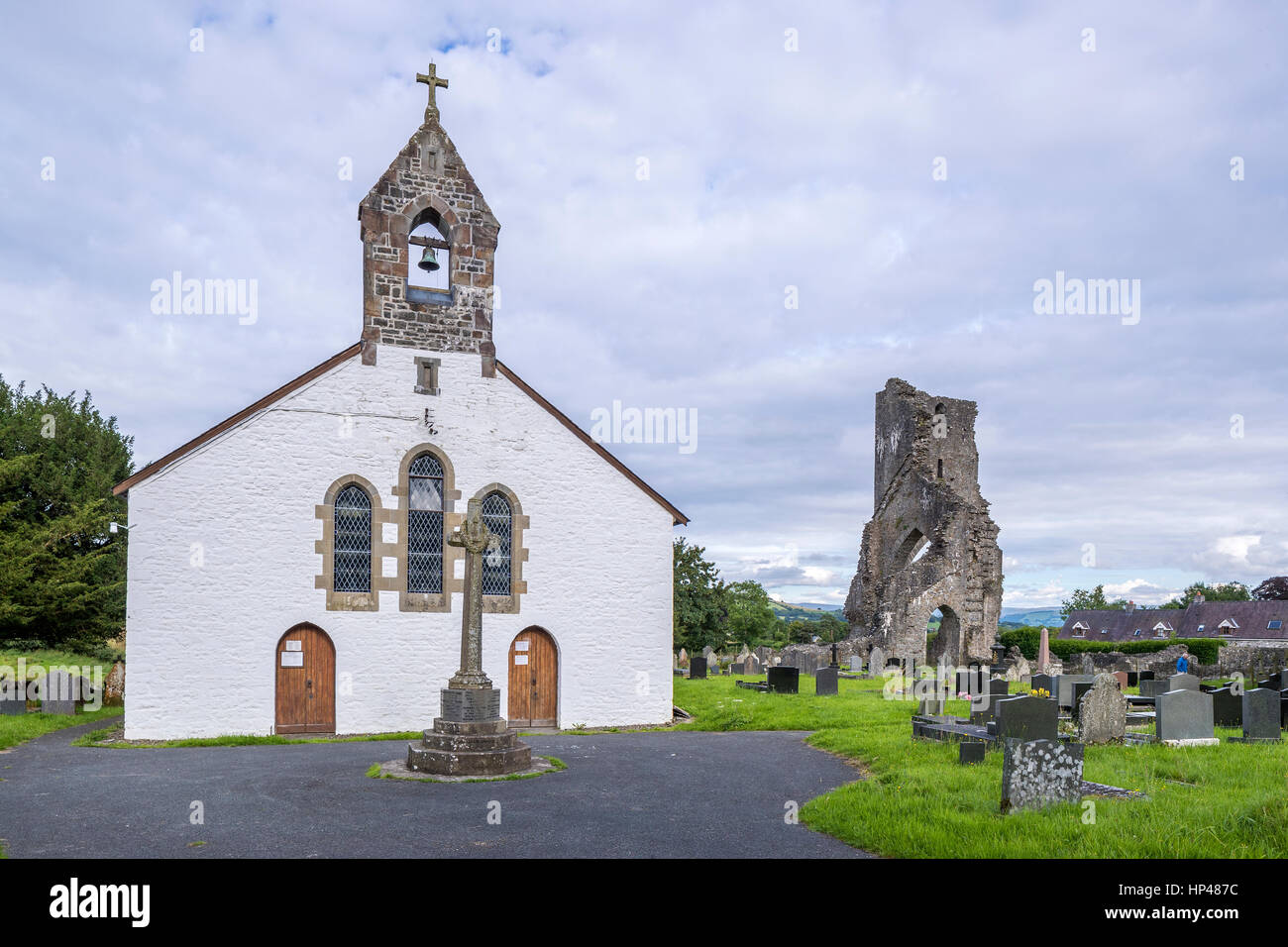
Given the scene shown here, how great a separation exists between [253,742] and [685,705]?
9800 millimetres

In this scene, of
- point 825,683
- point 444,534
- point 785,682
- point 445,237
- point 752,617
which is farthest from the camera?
point 752,617

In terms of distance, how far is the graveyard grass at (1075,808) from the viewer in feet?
22.7

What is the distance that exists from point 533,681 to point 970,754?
355 inches

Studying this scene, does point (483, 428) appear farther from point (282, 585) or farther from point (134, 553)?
point (134, 553)

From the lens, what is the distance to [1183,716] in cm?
1274

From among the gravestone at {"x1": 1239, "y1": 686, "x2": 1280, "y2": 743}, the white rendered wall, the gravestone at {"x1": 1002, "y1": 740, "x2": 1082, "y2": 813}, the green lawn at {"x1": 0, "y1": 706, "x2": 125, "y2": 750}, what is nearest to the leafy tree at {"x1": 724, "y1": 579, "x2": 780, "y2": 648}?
the white rendered wall

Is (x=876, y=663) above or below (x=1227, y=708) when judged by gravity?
below

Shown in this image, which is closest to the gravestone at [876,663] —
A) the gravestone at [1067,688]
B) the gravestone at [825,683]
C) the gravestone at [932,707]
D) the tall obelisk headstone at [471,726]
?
the gravestone at [825,683]

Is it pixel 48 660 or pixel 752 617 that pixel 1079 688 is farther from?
pixel 752 617

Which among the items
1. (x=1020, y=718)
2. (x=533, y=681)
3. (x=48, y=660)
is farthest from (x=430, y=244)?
(x=48, y=660)

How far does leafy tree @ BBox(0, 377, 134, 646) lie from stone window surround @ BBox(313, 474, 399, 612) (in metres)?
21.0

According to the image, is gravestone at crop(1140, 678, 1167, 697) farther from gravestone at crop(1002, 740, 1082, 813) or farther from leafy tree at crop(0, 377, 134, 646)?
leafy tree at crop(0, 377, 134, 646)

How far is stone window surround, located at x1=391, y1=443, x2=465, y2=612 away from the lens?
16.7 metres
